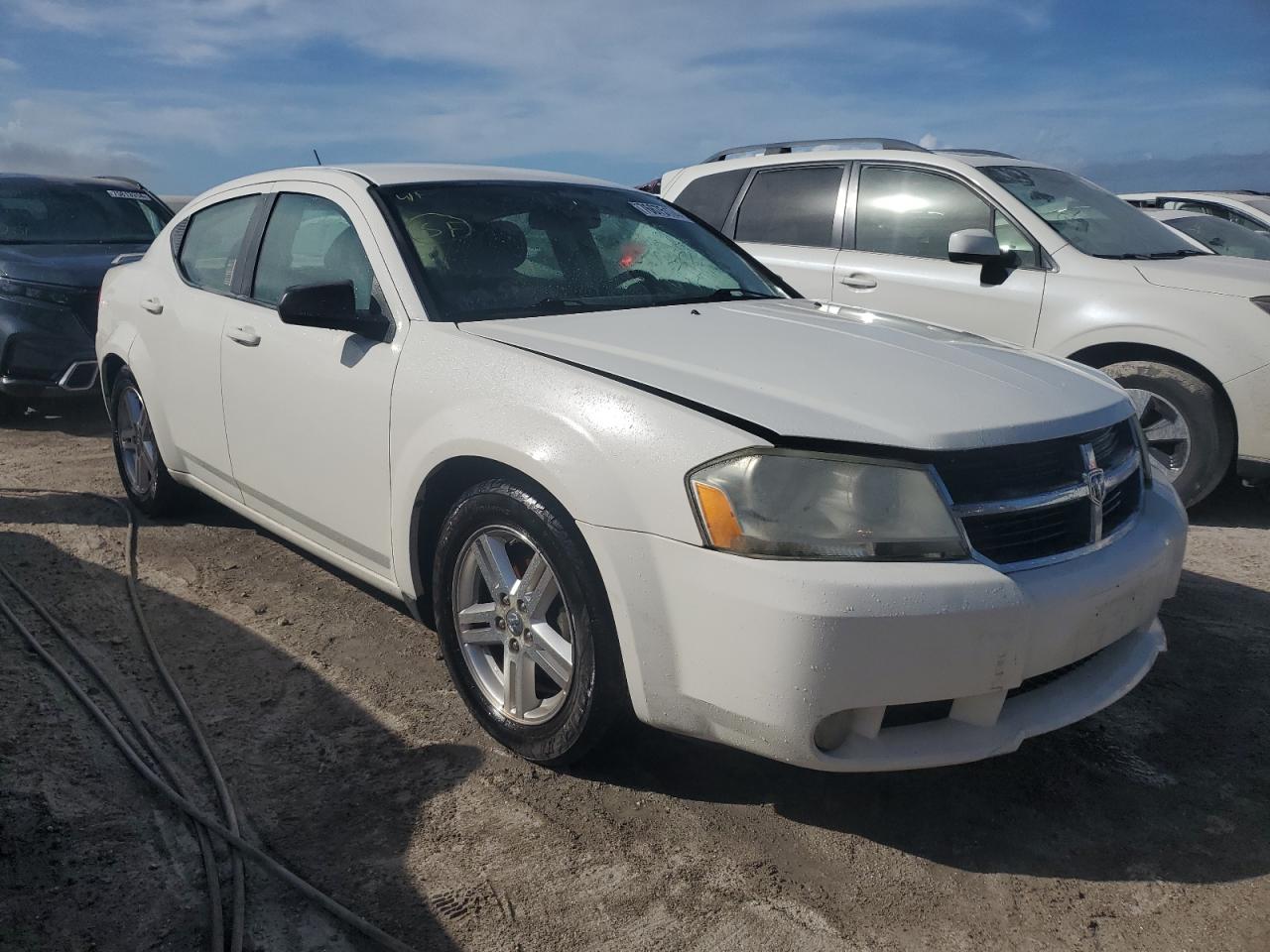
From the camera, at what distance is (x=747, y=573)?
2.35 meters

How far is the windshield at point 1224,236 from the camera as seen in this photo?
892 centimetres

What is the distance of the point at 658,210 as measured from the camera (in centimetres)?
434

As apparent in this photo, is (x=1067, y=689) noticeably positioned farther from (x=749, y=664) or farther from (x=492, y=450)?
(x=492, y=450)

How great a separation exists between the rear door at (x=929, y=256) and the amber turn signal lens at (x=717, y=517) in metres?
3.49

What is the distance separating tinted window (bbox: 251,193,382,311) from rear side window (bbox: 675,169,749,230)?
11.5ft

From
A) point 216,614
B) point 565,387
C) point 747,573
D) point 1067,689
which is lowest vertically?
point 216,614

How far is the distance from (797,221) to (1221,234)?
14.9ft

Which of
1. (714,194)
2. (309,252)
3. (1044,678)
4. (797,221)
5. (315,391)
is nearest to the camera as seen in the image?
(1044,678)

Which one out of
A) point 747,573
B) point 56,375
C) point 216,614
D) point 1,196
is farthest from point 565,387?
point 1,196

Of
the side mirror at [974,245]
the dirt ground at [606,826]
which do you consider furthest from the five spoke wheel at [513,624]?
the side mirror at [974,245]

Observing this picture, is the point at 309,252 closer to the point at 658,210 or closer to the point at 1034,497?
the point at 658,210

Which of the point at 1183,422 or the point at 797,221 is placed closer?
the point at 1183,422

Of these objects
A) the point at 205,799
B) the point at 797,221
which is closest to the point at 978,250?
the point at 797,221

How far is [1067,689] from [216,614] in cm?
301
